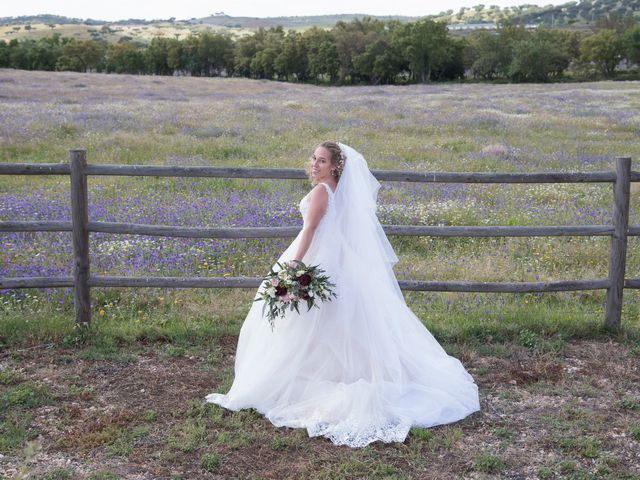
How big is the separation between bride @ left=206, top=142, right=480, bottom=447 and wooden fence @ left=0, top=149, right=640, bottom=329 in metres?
1.17

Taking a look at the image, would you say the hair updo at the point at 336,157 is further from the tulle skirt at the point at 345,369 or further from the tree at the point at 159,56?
the tree at the point at 159,56

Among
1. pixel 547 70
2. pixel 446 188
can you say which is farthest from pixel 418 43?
pixel 446 188

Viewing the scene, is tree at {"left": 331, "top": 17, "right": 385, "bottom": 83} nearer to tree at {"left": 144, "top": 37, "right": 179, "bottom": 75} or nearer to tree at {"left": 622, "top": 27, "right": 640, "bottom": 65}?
tree at {"left": 144, "top": 37, "right": 179, "bottom": 75}

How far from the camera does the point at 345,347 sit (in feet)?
17.6

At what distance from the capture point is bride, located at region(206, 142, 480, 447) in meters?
5.14

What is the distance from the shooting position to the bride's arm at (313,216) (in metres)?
5.44

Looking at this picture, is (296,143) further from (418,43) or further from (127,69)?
(127,69)

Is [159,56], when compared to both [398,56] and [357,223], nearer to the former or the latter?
[398,56]

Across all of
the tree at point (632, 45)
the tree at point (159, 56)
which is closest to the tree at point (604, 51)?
the tree at point (632, 45)

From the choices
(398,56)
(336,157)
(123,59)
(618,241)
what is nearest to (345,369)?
(336,157)

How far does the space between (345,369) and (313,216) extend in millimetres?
1254

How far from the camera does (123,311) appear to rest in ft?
24.1

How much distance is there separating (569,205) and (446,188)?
2.44 metres

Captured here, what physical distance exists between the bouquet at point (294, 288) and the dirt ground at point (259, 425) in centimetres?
91
